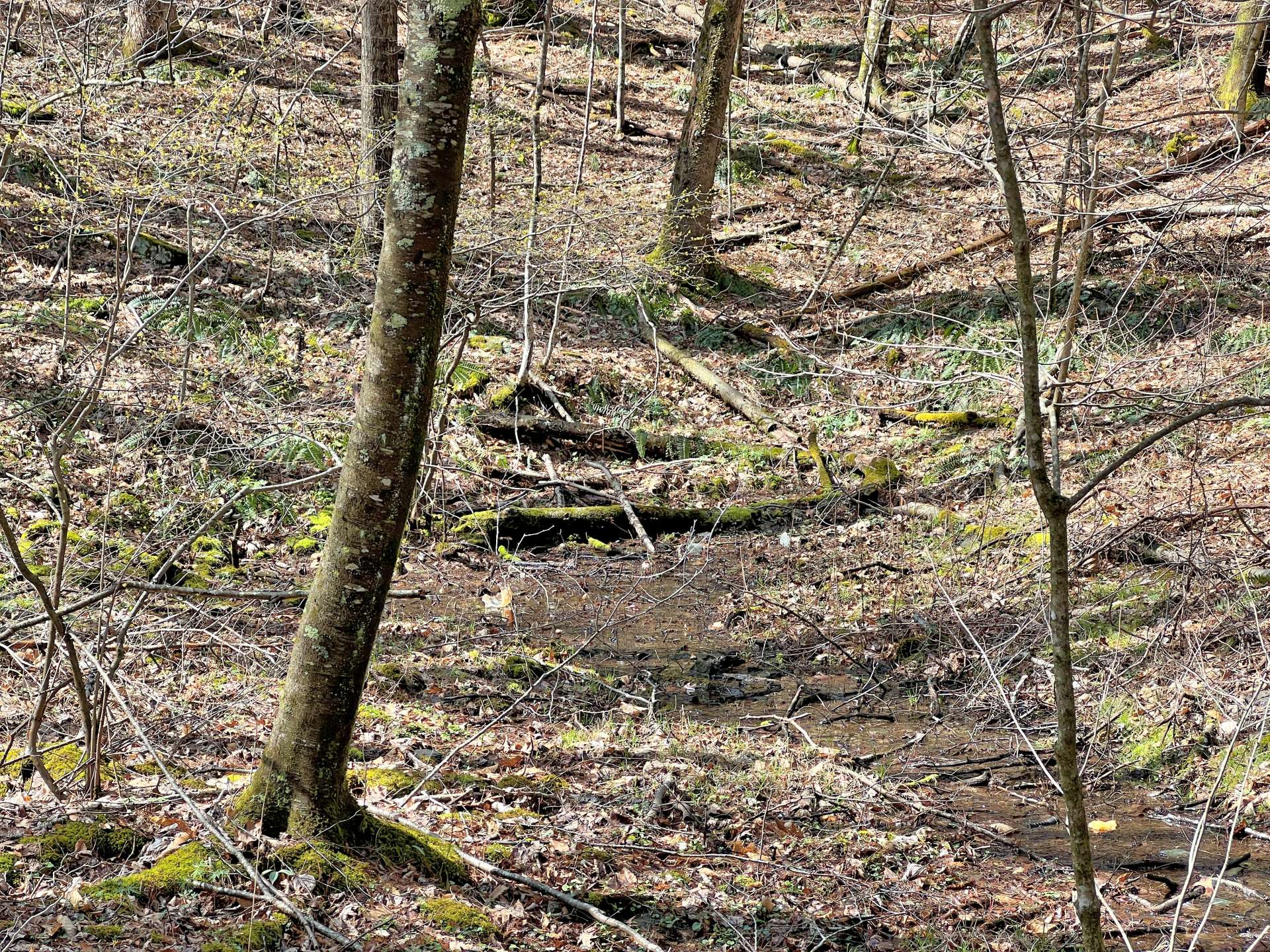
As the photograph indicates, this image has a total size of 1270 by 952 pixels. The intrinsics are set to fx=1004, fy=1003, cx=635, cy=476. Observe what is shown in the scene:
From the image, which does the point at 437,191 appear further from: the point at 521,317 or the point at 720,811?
the point at 521,317

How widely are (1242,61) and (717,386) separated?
7.55m

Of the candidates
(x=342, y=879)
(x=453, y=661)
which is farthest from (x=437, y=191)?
(x=453, y=661)

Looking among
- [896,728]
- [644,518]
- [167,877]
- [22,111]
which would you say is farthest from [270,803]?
[22,111]

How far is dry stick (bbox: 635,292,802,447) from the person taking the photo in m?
11.5

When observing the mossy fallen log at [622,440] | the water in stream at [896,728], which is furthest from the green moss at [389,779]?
the mossy fallen log at [622,440]

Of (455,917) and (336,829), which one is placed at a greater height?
(336,829)

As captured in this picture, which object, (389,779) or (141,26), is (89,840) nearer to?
(389,779)

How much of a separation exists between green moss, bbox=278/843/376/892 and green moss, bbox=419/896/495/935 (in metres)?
0.23

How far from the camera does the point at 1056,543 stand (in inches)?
94.6

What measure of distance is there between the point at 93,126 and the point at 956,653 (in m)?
8.65

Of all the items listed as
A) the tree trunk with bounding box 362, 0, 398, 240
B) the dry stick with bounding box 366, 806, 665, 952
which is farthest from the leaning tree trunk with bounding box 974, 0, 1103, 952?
the tree trunk with bounding box 362, 0, 398, 240

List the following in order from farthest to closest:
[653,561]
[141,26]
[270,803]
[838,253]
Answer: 1. [141,26]
2. [838,253]
3. [653,561]
4. [270,803]

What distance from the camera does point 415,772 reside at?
16.0ft

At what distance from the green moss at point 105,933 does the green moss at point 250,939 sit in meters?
0.26
